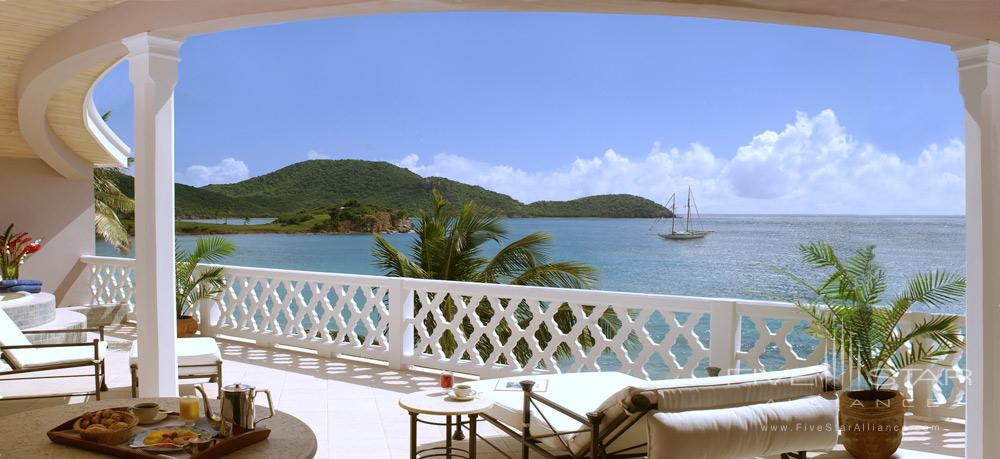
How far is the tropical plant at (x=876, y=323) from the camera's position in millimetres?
4371

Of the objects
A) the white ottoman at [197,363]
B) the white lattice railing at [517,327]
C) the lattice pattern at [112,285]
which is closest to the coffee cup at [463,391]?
the white lattice railing at [517,327]

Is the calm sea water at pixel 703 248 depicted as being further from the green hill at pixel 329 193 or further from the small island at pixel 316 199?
the green hill at pixel 329 193

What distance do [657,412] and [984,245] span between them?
76.8 inches

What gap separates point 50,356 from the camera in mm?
4855

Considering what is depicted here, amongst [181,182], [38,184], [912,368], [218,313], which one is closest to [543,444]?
[912,368]

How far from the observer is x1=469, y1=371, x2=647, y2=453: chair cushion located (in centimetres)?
335

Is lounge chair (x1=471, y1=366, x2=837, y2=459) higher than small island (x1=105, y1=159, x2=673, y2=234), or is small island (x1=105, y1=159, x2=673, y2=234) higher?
small island (x1=105, y1=159, x2=673, y2=234)

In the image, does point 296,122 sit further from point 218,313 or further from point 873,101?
point 218,313

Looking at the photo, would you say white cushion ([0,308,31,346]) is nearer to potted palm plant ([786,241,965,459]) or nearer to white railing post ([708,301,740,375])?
white railing post ([708,301,740,375])

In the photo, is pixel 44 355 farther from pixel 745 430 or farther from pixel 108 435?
pixel 745 430

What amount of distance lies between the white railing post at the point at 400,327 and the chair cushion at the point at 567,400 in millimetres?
2196

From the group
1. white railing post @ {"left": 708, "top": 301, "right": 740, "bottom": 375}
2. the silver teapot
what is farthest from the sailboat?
the silver teapot

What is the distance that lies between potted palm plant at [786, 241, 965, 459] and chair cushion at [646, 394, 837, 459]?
972 millimetres

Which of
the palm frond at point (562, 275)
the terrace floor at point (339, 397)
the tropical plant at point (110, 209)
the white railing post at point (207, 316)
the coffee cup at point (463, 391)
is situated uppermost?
the tropical plant at point (110, 209)
